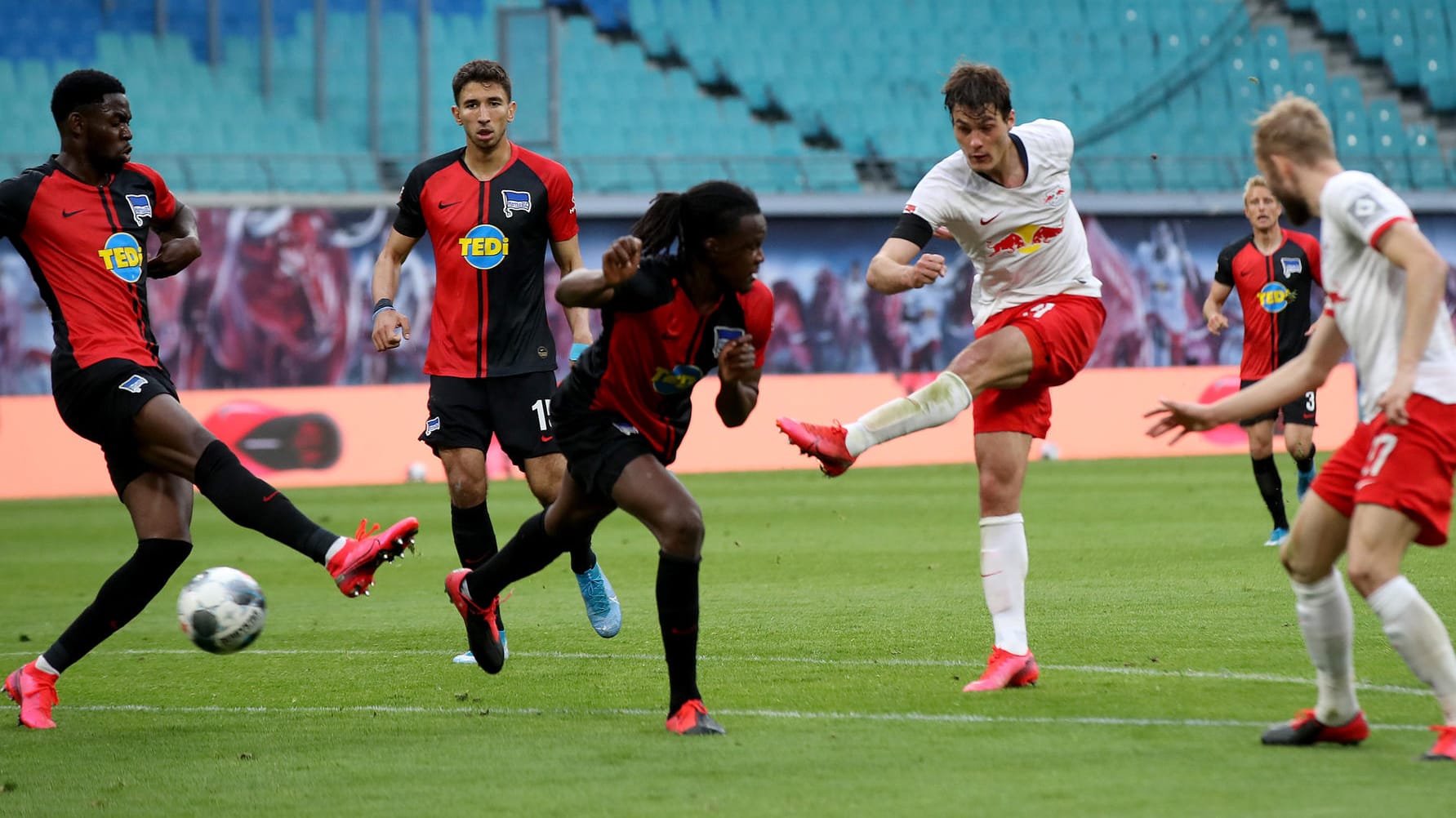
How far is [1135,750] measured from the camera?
4777mm

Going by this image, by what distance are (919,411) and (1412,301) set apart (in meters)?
1.87

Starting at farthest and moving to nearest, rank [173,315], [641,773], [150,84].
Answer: [150,84] → [173,315] → [641,773]

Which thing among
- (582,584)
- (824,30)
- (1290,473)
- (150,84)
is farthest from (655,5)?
(582,584)

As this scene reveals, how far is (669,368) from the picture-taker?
543 centimetres

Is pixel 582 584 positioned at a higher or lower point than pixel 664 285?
lower

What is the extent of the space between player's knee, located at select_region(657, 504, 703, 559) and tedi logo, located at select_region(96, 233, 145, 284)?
2.37m

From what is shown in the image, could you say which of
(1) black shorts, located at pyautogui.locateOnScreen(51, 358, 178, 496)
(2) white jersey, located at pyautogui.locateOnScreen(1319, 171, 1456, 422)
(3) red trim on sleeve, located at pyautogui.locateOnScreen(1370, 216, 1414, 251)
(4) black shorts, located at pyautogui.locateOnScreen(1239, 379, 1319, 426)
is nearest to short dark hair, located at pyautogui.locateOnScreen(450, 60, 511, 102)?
(1) black shorts, located at pyautogui.locateOnScreen(51, 358, 178, 496)

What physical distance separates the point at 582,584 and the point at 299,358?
660 inches

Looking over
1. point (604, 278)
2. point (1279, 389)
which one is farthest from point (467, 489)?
point (1279, 389)

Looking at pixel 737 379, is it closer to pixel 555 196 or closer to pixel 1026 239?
pixel 1026 239

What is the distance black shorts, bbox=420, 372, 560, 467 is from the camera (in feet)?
24.0

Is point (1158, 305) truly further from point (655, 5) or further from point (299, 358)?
point (299, 358)

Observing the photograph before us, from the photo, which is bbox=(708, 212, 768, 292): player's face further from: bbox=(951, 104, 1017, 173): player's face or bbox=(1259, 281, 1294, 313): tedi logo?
bbox=(1259, 281, 1294, 313): tedi logo

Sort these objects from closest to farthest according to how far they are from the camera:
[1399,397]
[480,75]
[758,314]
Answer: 1. [1399,397]
2. [758,314]
3. [480,75]
